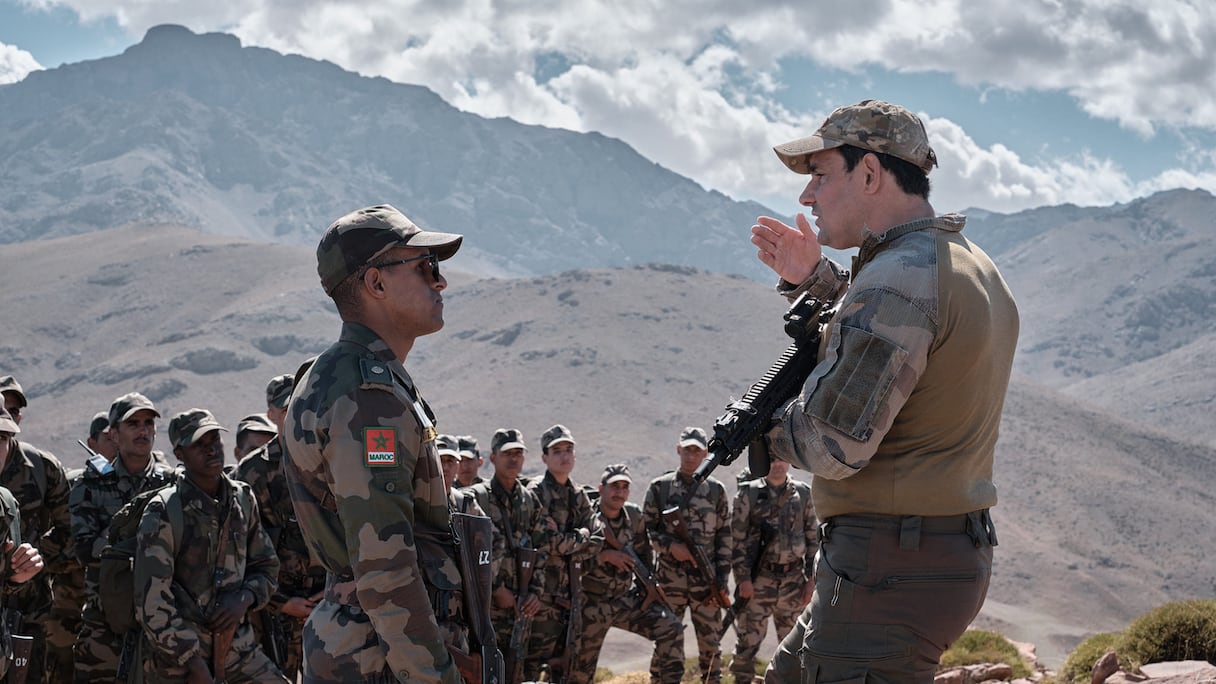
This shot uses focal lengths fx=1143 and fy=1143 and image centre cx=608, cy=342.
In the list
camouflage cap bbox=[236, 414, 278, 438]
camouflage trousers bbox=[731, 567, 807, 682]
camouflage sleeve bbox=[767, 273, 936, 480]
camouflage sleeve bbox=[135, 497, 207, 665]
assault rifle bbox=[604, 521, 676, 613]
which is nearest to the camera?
camouflage sleeve bbox=[767, 273, 936, 480]

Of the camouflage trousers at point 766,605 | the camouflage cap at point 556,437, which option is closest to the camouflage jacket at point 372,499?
the camouflage cap at point 556,437

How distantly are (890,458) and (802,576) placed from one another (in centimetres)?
859

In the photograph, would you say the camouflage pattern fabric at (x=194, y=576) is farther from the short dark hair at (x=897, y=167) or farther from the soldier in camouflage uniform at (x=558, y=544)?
the short dark hair at (x=897, y=167)

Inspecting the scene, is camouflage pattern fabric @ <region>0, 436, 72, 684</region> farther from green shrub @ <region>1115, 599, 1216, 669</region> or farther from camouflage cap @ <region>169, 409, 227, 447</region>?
green shrub @ <region>1115, 599, 1216, 669</region>

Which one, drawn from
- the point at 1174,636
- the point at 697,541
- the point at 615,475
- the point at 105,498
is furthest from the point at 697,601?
the point at 105,498

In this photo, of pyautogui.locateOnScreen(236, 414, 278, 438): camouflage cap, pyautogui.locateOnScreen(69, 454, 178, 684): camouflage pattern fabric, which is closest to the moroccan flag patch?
pyautogui.locateOnScreen(69, 454, 178, 684): camouflage pattern fabric

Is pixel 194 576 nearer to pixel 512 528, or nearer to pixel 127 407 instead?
pixel 127 407

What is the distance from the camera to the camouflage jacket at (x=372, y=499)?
3133 millimetres

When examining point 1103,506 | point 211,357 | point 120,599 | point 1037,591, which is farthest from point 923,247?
point 211,357

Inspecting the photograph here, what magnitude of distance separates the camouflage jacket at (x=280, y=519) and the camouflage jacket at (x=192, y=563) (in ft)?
4.05

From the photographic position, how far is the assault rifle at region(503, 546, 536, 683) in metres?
9.25

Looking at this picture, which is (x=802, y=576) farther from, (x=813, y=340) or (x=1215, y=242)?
(x=1215, y=242)

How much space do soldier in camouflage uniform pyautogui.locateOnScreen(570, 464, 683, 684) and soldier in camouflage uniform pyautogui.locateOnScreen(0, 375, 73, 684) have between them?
4.77 meters

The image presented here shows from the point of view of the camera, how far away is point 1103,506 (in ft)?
230
